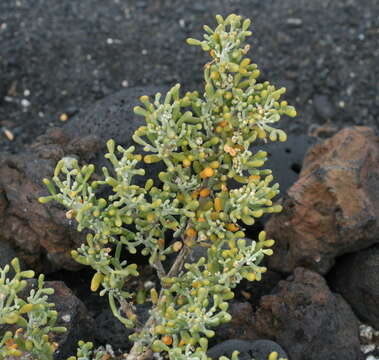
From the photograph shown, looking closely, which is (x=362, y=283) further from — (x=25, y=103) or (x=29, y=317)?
(x=25, y=103)

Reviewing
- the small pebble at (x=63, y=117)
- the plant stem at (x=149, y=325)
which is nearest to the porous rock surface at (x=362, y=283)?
the plant stem at (x=149, y=325)

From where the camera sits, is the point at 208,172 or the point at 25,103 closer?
the point at 208,172

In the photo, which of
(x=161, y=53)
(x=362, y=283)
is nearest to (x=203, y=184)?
(x=362, y=283)

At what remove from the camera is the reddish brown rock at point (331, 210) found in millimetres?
4336

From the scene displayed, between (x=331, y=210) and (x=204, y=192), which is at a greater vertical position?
(x=204, y=192)

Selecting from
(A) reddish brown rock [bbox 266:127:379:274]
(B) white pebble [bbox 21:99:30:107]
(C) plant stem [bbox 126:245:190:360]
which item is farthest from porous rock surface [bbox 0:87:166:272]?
(B) white pebble [bbox 21:99:30:107]

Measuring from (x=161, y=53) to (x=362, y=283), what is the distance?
343cm

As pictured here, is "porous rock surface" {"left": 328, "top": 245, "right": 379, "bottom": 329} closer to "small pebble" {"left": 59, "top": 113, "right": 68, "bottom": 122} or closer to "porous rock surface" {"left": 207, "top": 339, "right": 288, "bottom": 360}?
"porous rock surface" {"left": 207, "top": 339, "right": 288, "bottom": 360}

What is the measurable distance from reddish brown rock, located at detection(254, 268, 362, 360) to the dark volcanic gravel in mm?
2513

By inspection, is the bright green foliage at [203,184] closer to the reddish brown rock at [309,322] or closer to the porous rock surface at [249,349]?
the porous rock surface at [249,349]

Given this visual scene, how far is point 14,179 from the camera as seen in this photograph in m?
4.48

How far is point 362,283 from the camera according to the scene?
4496 mm

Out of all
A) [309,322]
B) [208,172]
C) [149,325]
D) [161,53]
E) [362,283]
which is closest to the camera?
[208,172]

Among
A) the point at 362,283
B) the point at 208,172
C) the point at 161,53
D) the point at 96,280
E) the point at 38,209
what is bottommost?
the point at 161,53
